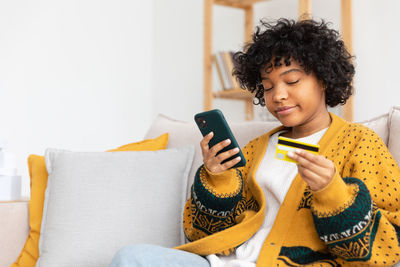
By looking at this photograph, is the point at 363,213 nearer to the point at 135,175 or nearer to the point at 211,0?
the point at 135,175

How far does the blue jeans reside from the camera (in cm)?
86

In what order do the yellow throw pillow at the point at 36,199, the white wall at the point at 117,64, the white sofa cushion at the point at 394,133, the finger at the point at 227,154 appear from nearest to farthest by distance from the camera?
1. the finger at the point at 227,154
2. the white sofa cushion at the point at 394,133
3. the yellow throw pillow at the point at 36,199
4. the white wall at the point at 117,64

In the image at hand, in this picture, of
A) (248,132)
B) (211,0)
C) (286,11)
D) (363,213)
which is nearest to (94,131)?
(211,0)

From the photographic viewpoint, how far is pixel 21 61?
2424mm

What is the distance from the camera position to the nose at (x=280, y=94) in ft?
3.36

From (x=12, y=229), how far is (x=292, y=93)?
95 cm

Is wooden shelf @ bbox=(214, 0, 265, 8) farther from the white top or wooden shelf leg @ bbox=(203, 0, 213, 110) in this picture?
the white top

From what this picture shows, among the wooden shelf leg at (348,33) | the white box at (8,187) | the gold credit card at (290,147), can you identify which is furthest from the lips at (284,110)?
the wooden shelf leg at (348,33)

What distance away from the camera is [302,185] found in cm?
100

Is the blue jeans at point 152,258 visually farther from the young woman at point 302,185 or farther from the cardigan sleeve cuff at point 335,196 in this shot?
the cardigan sleeve cuff at point 335,196

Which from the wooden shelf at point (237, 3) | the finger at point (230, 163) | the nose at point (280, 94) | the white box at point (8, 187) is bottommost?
the white box at point (8, 187)

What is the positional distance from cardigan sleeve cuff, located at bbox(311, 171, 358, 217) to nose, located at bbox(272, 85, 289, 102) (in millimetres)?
267

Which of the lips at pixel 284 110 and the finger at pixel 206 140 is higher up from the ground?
the lips at pixel 284 110

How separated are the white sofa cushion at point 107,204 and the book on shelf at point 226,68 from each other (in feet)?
4.15
